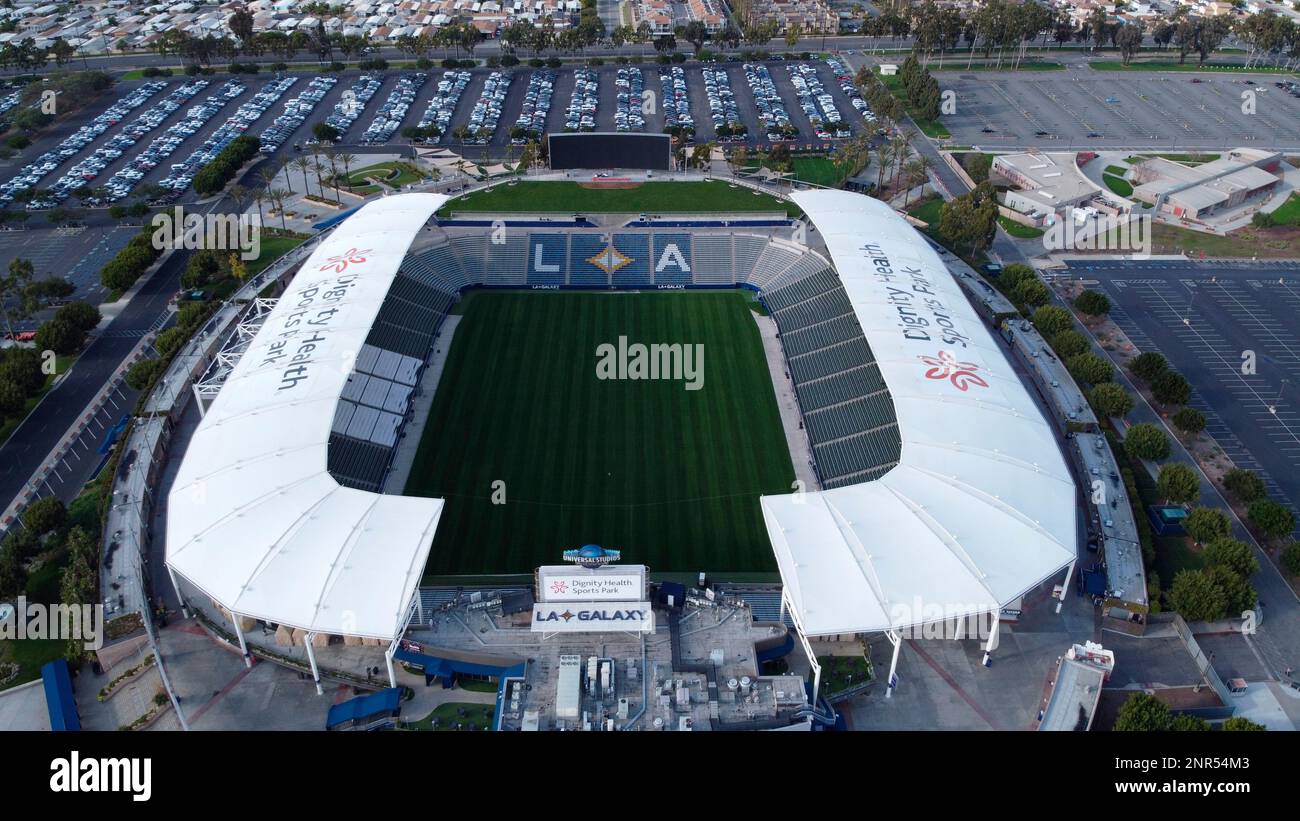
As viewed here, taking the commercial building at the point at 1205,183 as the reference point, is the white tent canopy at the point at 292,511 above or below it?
below

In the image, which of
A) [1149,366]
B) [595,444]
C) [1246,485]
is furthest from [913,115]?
[595,444]

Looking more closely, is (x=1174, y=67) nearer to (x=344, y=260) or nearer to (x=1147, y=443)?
(x=1147, y=443)

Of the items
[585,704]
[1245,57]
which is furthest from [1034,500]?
[1245,57]

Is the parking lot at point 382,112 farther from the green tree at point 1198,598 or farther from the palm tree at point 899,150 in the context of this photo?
the green tree at point 1198,598

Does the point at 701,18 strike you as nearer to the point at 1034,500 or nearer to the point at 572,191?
the point at 572,191

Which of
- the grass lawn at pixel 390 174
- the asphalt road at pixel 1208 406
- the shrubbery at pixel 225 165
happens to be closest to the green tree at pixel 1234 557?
the asphalt road at pixel 1208 406
